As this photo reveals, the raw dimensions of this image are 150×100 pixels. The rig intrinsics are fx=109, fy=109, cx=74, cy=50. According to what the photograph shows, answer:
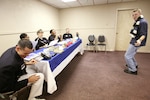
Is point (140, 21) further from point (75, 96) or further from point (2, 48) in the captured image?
point (2, 48)

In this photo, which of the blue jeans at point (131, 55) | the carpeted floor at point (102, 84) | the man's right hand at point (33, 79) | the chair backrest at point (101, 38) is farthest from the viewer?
the chair backrest at point (101, 38)

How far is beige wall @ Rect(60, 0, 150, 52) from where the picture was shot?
16.5ft

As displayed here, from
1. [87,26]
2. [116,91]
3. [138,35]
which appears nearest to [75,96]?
[116,91]

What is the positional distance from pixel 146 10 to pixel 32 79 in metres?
5.39

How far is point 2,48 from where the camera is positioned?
2766 millimetres

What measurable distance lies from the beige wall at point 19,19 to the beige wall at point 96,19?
1.47 m

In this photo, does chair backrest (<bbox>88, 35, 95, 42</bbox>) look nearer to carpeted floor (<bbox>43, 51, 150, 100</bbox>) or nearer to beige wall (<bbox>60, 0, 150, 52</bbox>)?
beige wall (<bbox>60, 0, 150, 52</bbox>)

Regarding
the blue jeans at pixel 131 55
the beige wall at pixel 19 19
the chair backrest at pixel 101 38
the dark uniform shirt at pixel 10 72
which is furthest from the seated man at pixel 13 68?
the chair backrest at pixel 101 38

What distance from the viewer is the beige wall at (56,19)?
2.92 metres

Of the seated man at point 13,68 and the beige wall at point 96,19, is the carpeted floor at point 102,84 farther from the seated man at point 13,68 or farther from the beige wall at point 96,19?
the beige wall at point 96,19

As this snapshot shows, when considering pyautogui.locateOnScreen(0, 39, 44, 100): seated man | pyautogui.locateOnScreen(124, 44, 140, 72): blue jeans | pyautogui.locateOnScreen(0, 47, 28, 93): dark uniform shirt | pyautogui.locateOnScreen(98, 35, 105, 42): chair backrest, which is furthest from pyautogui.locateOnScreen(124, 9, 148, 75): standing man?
pyautogui.locateOnScreen(98, 35, 105, 42): chair backrest

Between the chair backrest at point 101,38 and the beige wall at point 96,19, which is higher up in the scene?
the beige wall at point 96,19

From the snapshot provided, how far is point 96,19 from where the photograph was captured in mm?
5500

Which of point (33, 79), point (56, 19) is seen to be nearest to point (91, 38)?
point (56, 19)
